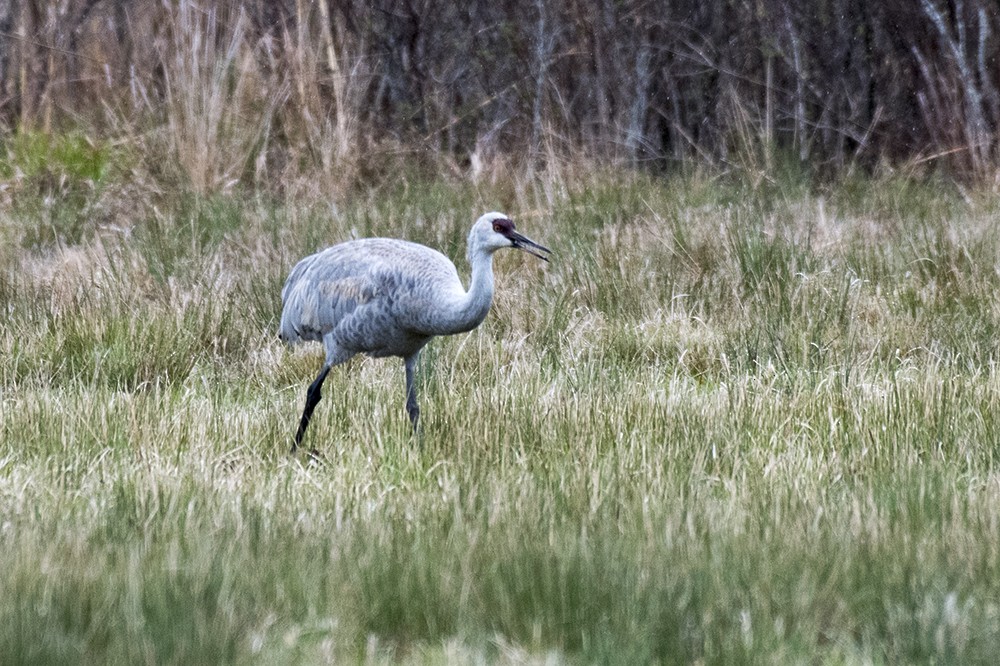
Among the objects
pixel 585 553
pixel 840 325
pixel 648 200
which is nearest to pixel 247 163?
pixel 648 200

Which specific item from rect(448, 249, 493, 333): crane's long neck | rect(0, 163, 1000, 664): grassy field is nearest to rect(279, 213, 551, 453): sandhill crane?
rect(448, 249, 493, 333): crane's long neck

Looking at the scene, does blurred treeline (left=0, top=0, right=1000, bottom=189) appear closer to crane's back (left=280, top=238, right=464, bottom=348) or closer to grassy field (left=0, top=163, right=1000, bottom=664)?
grassy field (left=0, top=163, right=1000, bottom=664)

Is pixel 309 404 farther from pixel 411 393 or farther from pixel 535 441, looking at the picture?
pixel 535 441

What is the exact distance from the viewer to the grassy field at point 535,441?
9.06 ft

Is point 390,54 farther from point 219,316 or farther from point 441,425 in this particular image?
point 441,425

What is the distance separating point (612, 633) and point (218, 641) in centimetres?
71

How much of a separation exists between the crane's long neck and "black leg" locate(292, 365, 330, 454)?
0.52 meters

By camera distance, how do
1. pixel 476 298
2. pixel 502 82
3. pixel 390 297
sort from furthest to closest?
pixel 502 82
pixel 390 297
pixel 476 298

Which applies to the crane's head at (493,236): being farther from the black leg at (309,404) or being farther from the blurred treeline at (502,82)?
the blurred treeline at (502,82)

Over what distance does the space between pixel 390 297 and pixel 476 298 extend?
367 millimetres

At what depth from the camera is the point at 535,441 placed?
435 cm

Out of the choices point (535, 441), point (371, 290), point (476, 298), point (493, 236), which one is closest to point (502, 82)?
point (371, 290)

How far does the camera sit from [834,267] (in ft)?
21.8

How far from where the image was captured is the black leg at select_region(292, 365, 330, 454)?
175 inches
